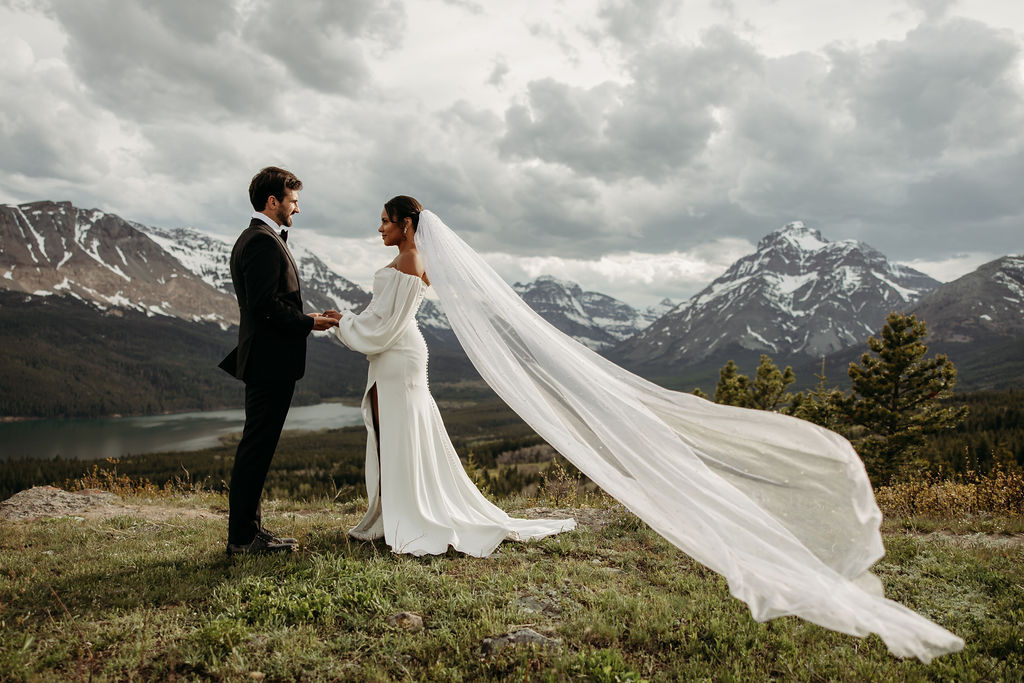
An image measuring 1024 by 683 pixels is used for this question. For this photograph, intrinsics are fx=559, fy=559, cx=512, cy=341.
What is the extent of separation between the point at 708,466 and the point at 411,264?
12.4 ft

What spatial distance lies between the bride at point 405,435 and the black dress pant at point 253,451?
905 millimetres

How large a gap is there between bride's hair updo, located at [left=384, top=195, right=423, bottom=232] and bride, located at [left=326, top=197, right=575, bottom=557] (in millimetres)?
11

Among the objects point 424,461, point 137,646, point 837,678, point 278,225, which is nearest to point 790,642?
point 837,678

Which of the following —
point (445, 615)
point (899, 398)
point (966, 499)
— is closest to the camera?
point (445, 615)

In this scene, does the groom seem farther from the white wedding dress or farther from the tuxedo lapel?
the white wedding dress

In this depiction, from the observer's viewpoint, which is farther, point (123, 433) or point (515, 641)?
point (123, 433)

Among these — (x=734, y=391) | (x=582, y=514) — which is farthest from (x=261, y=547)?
(x=734, y=391)

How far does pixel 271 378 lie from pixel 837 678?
536cm

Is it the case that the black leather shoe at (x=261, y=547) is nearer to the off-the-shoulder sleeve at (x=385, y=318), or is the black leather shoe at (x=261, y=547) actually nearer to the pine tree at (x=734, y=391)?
the off-the-shoulder sleeve at (x=385, y=318)

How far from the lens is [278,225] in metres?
6.05

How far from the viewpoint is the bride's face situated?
643cm

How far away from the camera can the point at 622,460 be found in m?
5.07

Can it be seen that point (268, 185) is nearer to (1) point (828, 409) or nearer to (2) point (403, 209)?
(2) point (403, 209)

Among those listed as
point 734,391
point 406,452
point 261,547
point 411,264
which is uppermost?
point 411,264
